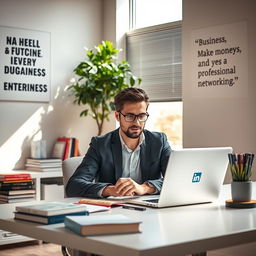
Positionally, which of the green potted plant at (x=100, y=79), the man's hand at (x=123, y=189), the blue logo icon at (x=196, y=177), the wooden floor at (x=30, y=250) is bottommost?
the wooden floor at (x=30, y=250)

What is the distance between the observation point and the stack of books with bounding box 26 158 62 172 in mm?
4750

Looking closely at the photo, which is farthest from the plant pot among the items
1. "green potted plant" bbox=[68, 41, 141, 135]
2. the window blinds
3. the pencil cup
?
the pencil cup

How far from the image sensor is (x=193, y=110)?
446cm

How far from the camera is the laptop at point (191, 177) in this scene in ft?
7.25

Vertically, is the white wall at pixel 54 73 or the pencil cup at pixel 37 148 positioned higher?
the white wall at pixel 54 73

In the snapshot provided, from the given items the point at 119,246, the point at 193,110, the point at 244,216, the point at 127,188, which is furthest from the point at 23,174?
the point at 119,246

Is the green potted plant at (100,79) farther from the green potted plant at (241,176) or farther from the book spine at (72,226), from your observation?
the book spine at (72,226)

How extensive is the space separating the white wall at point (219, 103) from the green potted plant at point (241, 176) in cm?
177

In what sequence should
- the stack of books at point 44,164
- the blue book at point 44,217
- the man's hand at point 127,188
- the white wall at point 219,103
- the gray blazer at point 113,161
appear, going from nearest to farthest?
Answer: 1. the blue book at point 44,217
2. the man's hand at point 127,188
3. the gray blazer at point 113,161
4. the white wall at point 219,103
5. the stack of books at point 44,164

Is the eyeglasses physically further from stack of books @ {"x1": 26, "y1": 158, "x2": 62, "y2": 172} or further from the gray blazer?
stack of books @ {"x1": 26, "y1": 158, "x2": 62, "y2": 172}

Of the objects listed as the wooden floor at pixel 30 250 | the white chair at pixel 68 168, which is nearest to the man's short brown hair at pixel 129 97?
the white chair at pixel 68 168

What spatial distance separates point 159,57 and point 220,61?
→ 0.93m

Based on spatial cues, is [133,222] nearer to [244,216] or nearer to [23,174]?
[244,216]

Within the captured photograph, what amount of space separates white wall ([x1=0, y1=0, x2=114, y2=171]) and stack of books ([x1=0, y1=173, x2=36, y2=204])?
0.40m
